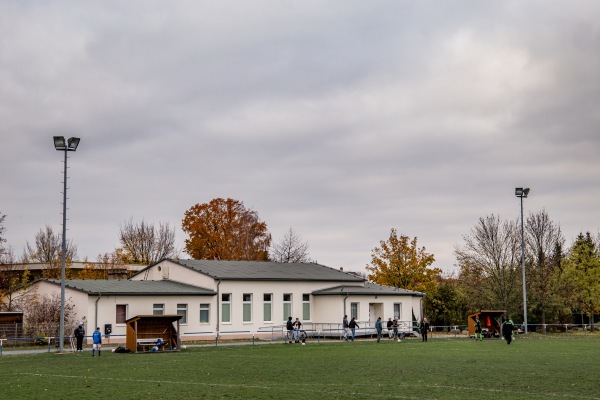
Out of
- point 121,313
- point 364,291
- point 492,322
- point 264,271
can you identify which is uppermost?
point 264,271

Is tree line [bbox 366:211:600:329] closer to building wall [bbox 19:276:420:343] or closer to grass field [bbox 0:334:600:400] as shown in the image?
building wall [bbox 19:276:420:343]

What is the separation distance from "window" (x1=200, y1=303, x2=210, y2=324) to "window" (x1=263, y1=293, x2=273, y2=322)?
176 inches

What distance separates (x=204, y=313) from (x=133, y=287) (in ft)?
18.2

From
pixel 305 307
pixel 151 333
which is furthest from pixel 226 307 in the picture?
pixel 151 333

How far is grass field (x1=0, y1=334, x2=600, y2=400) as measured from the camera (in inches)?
764

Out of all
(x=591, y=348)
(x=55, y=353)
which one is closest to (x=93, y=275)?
(x=55, y=353)

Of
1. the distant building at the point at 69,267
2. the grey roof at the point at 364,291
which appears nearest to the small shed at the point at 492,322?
the grey roof at the point at 364,291

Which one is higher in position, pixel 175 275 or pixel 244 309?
pixel 175 275

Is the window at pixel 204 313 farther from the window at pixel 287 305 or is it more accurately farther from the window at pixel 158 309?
the window at pixel 287 305

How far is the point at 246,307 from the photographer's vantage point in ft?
181

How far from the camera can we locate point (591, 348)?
125ft

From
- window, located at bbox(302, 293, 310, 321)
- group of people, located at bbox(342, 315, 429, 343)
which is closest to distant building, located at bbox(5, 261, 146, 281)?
window, located at bbox(302, 293, 310, 321)

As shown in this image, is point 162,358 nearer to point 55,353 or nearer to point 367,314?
point 55,353

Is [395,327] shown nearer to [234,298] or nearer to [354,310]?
[354,310]
